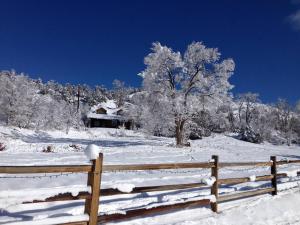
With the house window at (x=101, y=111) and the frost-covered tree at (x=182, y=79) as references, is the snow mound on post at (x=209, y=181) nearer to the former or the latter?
the frost-covered tree at (x=182, y=79)

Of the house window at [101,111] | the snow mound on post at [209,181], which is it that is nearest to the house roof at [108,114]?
the house window at [101,111]

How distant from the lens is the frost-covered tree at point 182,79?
33.4 meters

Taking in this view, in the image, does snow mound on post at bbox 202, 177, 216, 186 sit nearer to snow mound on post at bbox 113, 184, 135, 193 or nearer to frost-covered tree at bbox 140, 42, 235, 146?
snow mound on post at bbox 113, 184, 135, 193

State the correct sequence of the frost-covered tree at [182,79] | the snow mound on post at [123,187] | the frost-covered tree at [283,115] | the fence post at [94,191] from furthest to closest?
1. the frost-covered tree at [283,115]
2. the frost-covered tree at [182,79]
3. the snow mound on post at [123,187]
4. the fence post at [94,191]

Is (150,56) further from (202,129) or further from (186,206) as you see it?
(186,206)

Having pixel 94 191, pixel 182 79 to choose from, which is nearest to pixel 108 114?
pixel 182 79

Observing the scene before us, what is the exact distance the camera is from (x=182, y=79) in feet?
112

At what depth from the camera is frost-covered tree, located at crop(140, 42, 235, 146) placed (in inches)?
1314

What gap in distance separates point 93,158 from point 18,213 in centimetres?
216

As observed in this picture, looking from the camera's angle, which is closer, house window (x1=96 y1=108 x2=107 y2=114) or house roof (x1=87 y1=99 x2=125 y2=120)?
house roof (x1=87 y1=99 x2=125 y2=120)

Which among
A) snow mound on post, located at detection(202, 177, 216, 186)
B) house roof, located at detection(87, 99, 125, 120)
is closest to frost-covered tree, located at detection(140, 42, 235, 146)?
snow mound on post, located at detection(202, 177, 216, 186)

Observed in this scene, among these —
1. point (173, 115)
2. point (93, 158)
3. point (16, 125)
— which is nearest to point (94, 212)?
point (93, 158)

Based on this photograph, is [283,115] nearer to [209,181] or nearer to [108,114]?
[108,114]

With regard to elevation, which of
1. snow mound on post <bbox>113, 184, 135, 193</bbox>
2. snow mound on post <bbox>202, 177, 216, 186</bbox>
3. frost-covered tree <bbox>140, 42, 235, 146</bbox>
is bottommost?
snow mound on post <bbox>202, 177, 216, 186</bbox>
